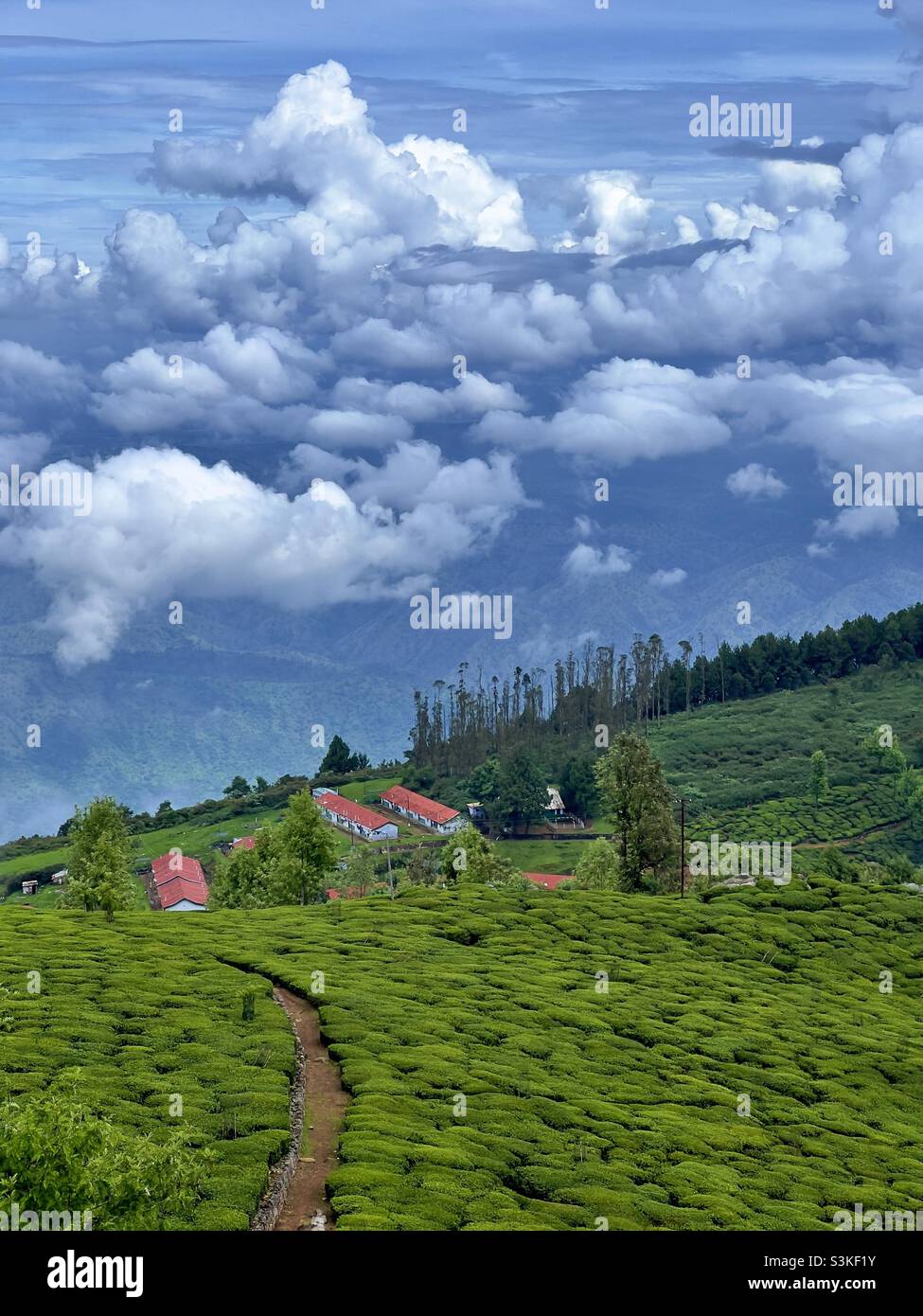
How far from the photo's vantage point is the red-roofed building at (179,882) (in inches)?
6591

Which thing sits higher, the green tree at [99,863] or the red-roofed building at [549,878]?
the green tree at [99,863]

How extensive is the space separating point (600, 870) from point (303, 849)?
26.3 metres

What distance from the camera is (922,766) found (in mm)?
192500

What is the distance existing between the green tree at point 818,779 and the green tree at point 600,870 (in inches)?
2851

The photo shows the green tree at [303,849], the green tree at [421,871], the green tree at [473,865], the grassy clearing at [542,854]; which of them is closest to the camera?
the green tree at [303,849]

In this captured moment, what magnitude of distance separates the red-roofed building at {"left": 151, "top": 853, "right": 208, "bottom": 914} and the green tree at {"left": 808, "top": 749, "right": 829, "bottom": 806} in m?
79.2

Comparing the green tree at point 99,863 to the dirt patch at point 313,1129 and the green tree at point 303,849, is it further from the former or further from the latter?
the dirt patch at point 313,1129

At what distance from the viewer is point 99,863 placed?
308ft

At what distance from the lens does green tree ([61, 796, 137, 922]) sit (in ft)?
297

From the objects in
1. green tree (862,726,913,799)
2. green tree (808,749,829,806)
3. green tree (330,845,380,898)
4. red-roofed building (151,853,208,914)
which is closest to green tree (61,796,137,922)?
green tree (330,845,380,898)

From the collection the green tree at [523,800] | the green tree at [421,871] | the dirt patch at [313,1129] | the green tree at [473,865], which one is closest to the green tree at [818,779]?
the green tree at [523,800]

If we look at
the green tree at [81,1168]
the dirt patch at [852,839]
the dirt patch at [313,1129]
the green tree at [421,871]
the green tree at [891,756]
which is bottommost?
the dirt patch at [313,1129]
